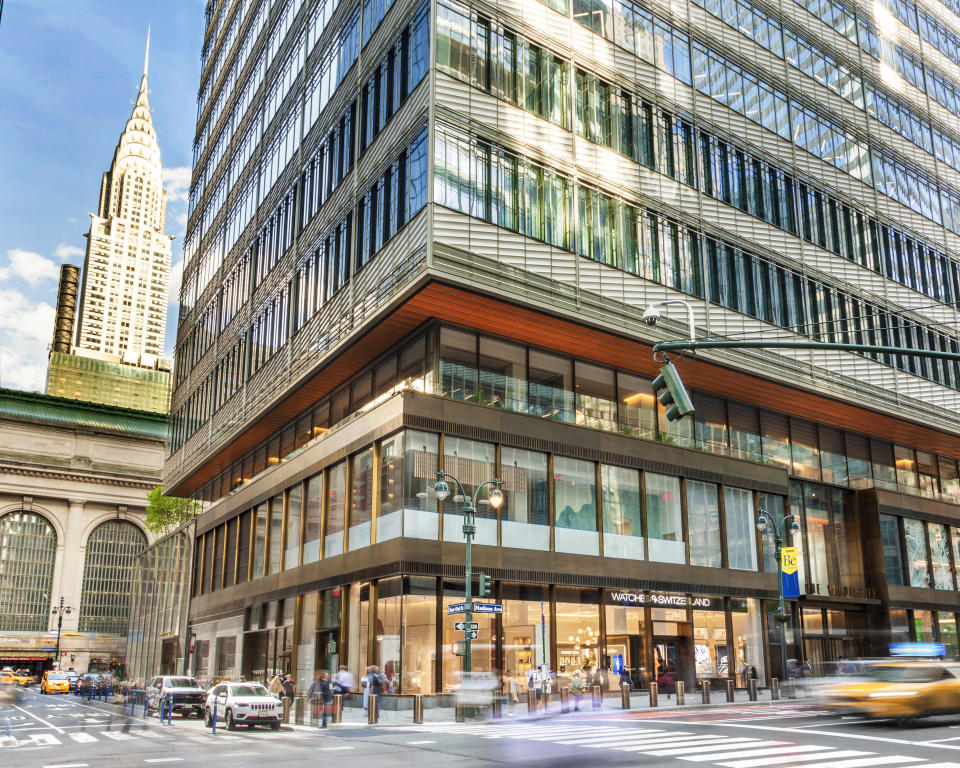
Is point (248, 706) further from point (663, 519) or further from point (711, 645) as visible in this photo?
point (711, 645)

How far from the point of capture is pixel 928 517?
5175 centimetres

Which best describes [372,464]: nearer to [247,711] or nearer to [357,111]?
[247,711]

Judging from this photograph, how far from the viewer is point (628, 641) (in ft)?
122

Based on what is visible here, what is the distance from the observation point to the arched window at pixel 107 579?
126688mm

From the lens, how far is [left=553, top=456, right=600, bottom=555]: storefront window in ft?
119

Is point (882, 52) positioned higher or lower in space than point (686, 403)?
higher

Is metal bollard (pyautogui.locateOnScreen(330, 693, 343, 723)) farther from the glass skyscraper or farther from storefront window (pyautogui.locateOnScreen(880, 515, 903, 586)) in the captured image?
storefront window (pyautogui.locateOnScreen(880, 515, 903, 586))

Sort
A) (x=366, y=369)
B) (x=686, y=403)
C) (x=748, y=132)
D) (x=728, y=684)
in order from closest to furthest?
(x=686, y=403), (x=728, y=684), (x=366, y=369), (x=748, y=132)

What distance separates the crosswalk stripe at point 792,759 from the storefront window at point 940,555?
39.3 meters

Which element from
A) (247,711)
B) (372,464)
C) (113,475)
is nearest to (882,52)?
(372,464)

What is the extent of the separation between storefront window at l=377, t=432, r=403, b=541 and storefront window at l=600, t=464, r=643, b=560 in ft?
30.2

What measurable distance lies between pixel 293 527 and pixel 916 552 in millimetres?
34438

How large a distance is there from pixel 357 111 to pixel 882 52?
34.9 metres

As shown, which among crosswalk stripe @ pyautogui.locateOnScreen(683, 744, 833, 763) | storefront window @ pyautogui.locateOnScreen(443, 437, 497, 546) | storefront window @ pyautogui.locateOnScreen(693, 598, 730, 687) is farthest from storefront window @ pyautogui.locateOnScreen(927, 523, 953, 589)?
crosswalk stripe @ pyautogui.locateOnScreen(683, 744, 833, 763)
